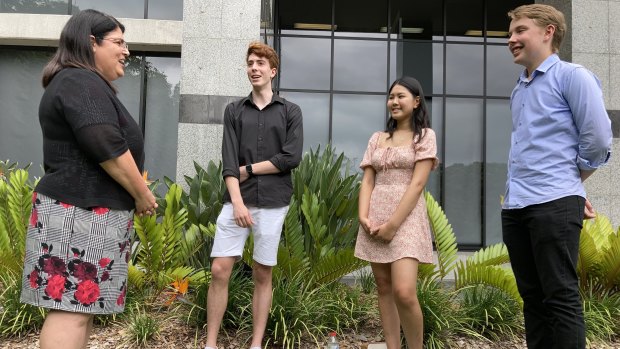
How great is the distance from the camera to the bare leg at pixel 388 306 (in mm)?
3885

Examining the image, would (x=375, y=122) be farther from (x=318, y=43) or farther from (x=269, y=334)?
(x=269, y=334)

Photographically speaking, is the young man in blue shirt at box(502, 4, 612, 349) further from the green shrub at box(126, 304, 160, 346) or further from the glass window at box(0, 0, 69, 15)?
the glass window at box(0, 0, 69, 15)

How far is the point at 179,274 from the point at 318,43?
8459 millimetres

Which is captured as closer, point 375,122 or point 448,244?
point 448,244

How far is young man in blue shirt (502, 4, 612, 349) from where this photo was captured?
294cm

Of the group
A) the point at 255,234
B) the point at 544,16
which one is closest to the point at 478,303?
the point at 255,234

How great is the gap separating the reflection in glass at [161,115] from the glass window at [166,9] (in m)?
0.85

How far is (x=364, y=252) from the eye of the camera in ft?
12.8

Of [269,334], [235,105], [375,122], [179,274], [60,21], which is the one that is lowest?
[269,334]

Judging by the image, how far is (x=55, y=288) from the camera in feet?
8.09

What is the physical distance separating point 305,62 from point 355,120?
5.76ft

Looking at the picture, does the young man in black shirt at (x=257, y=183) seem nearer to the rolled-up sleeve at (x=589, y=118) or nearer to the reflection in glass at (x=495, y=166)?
the rolled-up sleeve at (x=589, y=118)

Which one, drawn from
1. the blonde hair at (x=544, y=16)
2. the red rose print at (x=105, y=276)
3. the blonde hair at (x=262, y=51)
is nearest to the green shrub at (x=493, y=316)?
the blonde hair at (x=544, y=16)

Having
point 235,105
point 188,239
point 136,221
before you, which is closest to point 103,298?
point 235,105
